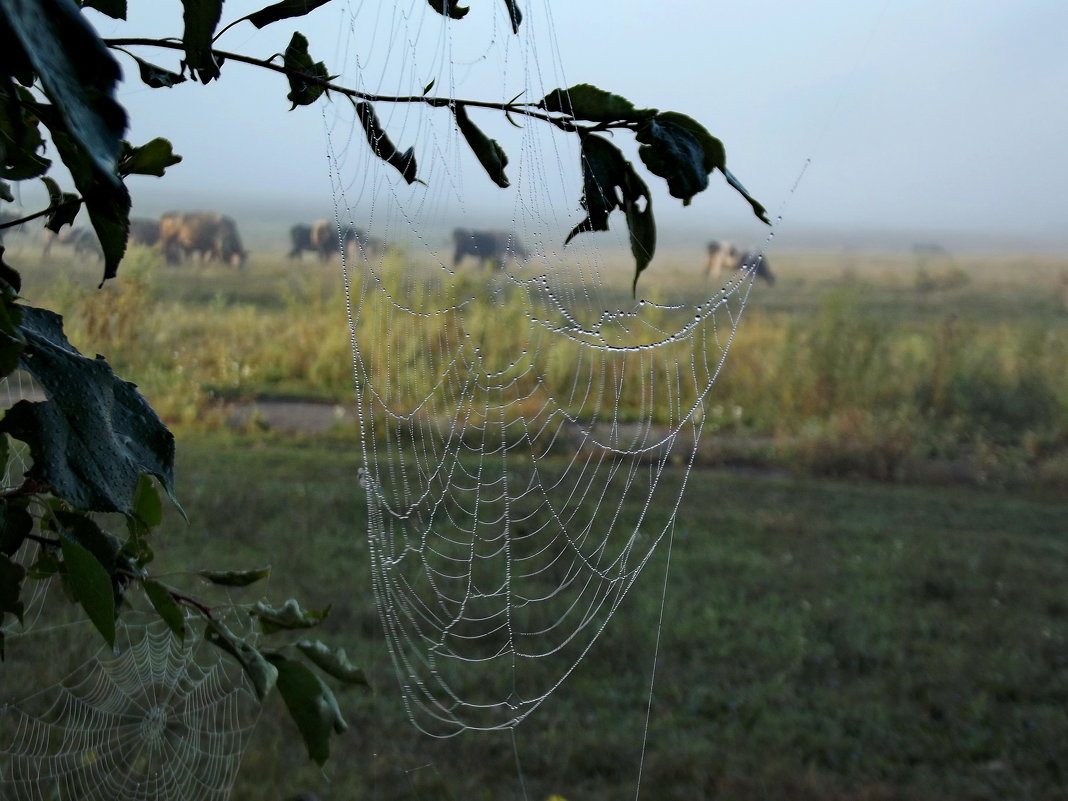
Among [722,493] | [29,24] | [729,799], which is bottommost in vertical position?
[729,799]

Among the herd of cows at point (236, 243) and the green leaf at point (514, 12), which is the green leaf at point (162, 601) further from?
the herd of cows at point (236, 243)

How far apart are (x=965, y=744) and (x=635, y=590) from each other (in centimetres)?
53

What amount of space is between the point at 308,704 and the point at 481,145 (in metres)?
0.26

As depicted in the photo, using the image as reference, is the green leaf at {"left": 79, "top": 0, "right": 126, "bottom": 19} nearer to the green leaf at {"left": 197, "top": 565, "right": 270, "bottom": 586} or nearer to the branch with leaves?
the branch with leaves

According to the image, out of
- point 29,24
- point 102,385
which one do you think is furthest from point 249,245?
point 29,24

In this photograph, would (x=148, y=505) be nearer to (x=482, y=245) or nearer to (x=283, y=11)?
(x=283, y=11)

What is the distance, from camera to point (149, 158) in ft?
1.46

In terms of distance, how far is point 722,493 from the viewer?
2143 millimetres

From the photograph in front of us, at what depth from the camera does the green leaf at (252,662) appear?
19.2 inches

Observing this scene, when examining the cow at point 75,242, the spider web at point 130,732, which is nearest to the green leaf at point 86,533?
the spider web at point 130,732

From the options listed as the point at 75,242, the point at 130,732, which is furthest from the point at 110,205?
the point at 75,242

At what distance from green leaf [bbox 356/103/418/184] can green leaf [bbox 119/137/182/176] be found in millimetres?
87

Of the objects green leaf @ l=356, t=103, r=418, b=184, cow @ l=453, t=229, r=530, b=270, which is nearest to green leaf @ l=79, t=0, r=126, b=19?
green leaf @ l=356, t=103, r=418, b=184

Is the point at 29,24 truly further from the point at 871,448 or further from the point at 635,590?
the point at 871,448
